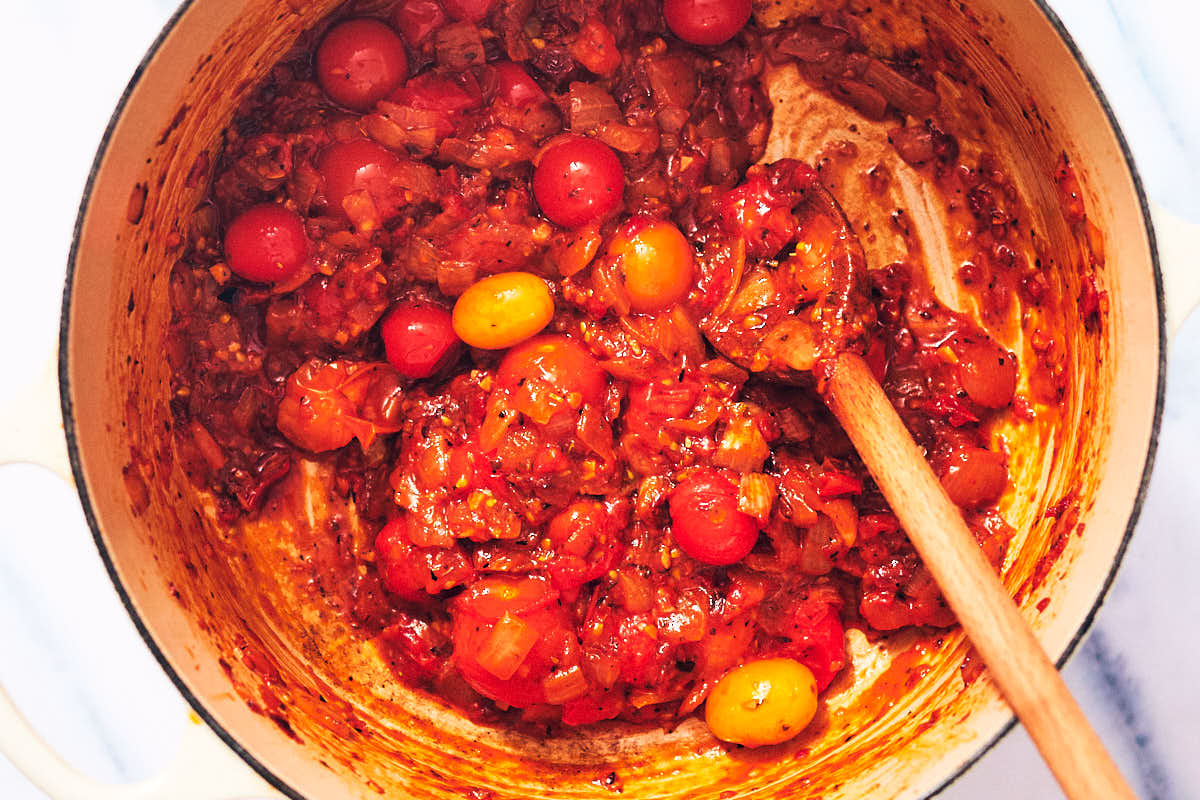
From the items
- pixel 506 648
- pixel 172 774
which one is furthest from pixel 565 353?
Result: pixel 172 774

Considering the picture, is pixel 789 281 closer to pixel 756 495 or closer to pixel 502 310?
pixel 756 495

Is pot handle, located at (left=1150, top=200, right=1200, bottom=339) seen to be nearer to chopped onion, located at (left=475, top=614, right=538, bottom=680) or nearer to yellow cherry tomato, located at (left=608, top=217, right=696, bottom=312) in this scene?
yellow cherry tomato, located at (left=608, top=217, right=696, bottom=312)

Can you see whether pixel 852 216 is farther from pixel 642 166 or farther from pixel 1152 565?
pixel 1152 565

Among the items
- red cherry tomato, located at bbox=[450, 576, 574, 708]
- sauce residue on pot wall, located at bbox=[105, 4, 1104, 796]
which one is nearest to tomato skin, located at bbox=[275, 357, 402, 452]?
sauce residue on pot wall, located at bbox=[105, 4, 1104, 796]

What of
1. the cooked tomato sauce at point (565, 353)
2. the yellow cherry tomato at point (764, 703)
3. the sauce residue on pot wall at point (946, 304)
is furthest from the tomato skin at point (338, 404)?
the yellow cherry tomato at point (764, 703)

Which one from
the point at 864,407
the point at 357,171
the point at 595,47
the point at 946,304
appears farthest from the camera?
the point at 946,304

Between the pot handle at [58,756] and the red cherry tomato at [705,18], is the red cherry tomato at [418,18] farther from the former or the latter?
the pot handle at [58,756]
